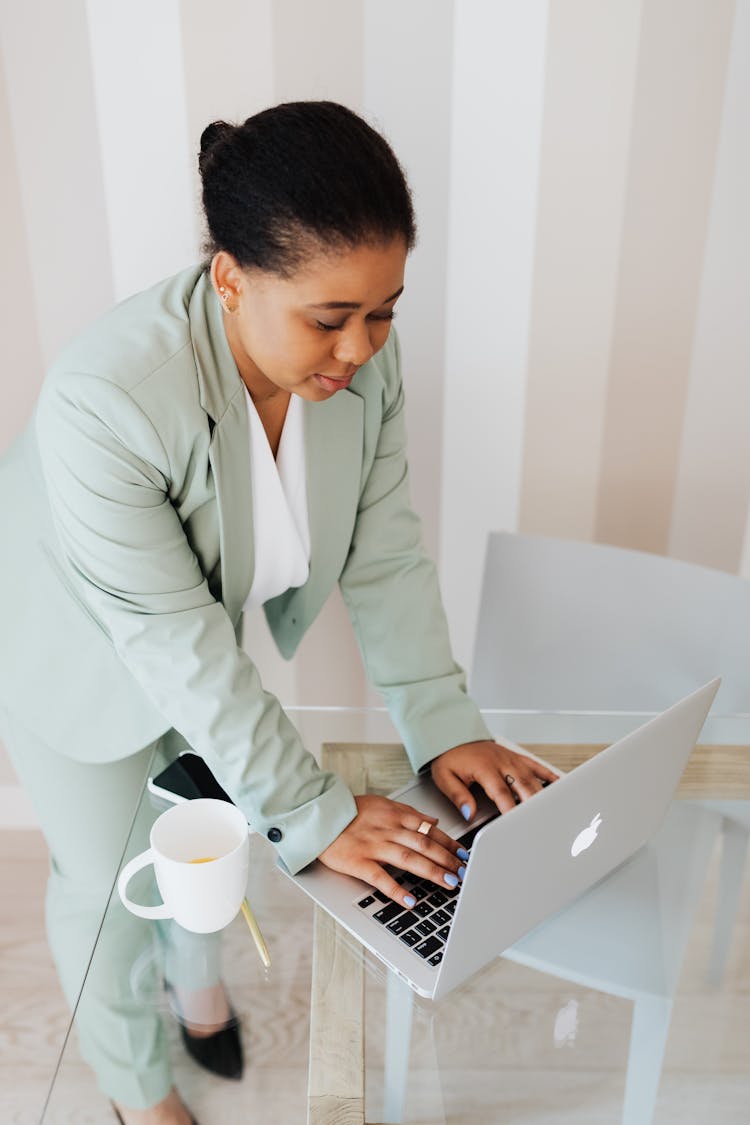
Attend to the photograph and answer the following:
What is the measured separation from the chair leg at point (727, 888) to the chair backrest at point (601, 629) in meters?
0.37

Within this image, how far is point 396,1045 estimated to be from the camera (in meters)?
0.89

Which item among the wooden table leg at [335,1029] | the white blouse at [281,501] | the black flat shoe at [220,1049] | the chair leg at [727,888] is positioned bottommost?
the chair leg at [727,888]

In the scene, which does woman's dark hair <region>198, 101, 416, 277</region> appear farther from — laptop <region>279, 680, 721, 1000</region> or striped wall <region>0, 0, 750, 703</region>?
striped wall <region>0, 0, 750, 703</region>

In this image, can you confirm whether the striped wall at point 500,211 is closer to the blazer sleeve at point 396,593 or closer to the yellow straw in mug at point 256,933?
the blazer sleeve at point 396,593

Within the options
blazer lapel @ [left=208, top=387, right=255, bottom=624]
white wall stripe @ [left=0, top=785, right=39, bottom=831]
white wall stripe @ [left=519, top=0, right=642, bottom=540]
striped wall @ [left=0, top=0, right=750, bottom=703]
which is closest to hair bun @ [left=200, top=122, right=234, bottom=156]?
blazer lapel @ [left=208, top=387, right=255, bottom=624]

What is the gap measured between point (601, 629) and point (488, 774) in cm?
51

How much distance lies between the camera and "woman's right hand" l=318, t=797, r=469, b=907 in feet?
3.26

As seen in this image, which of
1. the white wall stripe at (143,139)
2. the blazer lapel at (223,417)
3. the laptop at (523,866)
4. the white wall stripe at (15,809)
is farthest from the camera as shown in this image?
the white wall stripe at (15,809)

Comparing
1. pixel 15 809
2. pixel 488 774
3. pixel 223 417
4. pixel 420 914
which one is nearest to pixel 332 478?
pixel 223 417

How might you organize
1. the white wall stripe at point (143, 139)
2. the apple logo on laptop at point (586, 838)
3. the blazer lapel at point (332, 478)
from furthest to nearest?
the white wall stripe at point (143, 139), the blazer lapel at point (332, 478), the apple logo on laptop at point (586, 838)

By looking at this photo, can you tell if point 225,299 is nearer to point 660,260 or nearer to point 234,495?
point 234,495

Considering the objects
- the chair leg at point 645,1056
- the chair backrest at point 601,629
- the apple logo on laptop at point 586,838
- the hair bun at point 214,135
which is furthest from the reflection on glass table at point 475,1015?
the hair bun at point 214,135

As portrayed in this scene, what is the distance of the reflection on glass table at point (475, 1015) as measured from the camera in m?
0.86

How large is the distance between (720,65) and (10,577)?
1266 mm
